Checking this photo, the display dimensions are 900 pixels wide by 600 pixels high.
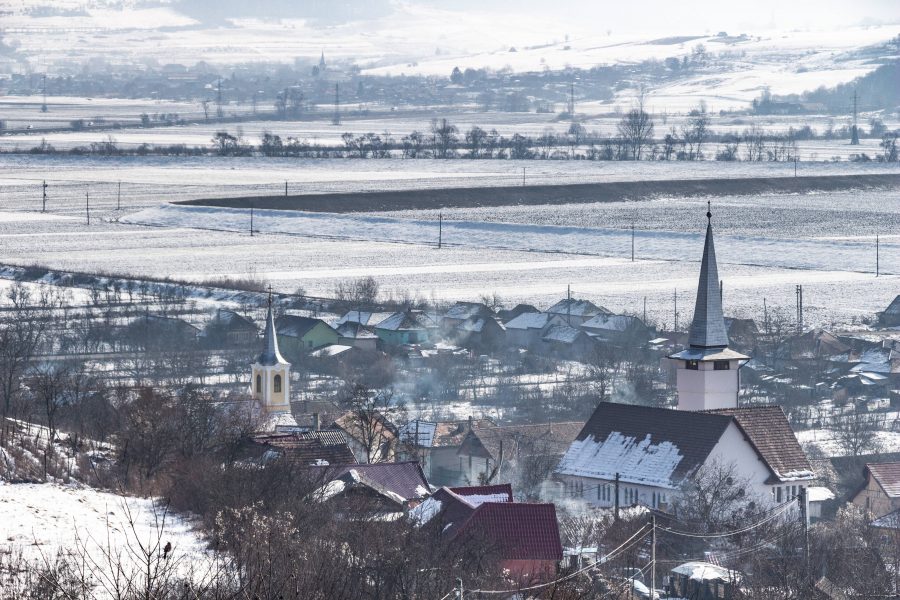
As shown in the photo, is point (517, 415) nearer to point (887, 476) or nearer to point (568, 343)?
point (887, 476)

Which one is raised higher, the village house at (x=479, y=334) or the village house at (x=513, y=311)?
the village house at (x=513, y=311)

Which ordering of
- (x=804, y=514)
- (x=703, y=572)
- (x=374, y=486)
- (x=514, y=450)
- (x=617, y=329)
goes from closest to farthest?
(x=703, y=572)
(x=374, y=486)
(x=804, y=514)
(x=514, y=450)
(x=617, y=329)

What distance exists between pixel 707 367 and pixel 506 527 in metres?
11.1

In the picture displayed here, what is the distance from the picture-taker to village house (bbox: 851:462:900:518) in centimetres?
3347

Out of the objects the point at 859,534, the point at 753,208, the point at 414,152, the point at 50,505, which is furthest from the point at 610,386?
the point at 414,152

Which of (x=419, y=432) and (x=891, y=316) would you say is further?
(x=891, y=316)

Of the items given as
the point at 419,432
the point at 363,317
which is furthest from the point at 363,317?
the point at 419,432

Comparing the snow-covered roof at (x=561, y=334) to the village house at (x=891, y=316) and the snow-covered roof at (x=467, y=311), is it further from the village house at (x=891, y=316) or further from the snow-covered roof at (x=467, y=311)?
the village house at (x=891, y=316)

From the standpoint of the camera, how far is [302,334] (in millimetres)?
49219

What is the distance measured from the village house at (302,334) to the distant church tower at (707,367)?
14.2m

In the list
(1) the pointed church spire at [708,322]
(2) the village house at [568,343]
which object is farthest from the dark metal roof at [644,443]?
(2) the village house at [568,343]

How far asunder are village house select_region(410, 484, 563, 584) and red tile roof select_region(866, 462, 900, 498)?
9898 mm

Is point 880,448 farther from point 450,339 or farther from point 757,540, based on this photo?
point 450,339

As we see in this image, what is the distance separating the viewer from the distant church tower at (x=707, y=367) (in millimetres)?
35438
